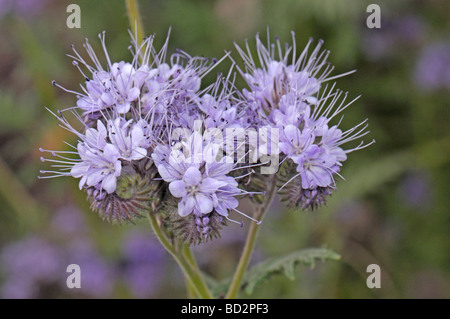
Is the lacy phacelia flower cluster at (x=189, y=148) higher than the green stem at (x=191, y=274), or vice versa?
the lacy phacelia flower cluster at (x=189, y=148)

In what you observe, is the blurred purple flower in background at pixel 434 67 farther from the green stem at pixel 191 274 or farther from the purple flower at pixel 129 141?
the purple flower at pixel 129 141

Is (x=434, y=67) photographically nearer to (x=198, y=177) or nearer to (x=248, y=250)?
(x=248, y=250)

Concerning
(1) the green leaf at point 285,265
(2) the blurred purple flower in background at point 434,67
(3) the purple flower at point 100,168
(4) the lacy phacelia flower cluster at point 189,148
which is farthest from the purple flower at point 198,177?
(2) the blurred purple flower in background at point 434,67

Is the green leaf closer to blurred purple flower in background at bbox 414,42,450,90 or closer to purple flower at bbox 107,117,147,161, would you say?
purple flower at bbox 107,117,147,161

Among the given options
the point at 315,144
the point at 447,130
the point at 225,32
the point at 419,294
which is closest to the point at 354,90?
the point at 447,130

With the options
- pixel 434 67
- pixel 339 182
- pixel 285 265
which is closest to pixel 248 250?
pixel 285 265

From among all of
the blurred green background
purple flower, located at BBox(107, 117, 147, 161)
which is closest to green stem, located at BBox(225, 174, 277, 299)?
purple flower, located at BBox(107, 117, 147, 161)

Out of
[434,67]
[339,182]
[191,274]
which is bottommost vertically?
[191,274]
